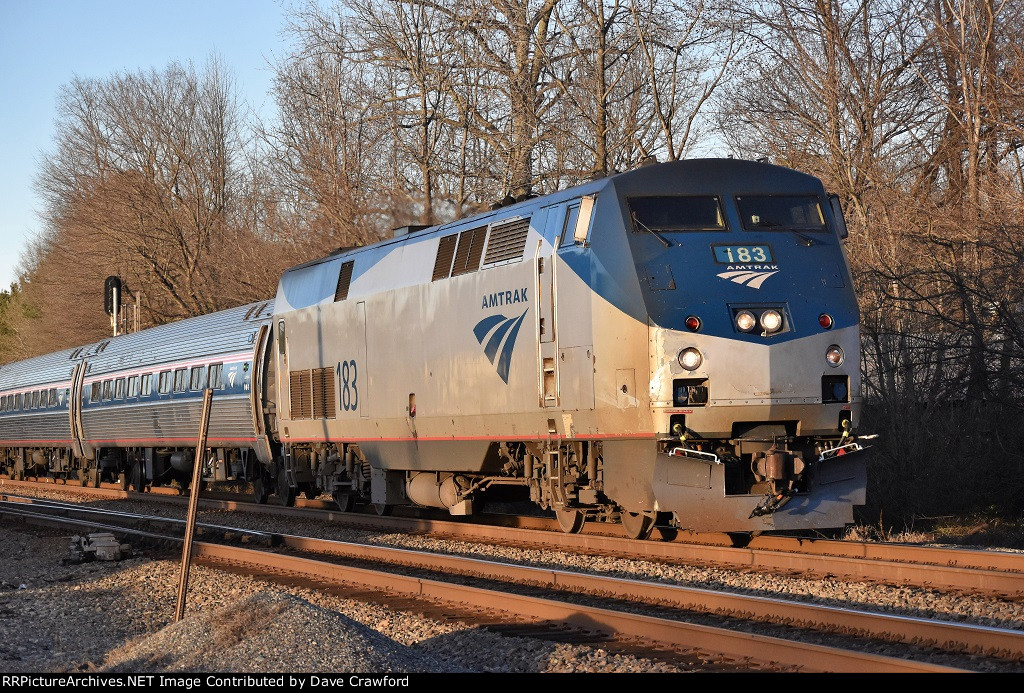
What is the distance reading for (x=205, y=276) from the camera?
48969 millimetres

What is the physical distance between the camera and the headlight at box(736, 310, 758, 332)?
436 inches

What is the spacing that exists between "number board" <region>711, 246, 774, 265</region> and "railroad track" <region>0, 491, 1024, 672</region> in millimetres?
3362

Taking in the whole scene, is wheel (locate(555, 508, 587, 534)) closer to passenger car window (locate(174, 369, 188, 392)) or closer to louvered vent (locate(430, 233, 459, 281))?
louvered vent (locate(430, 233, 459, 281))

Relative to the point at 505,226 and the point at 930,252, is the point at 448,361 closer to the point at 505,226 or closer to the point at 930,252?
the point at 505,226

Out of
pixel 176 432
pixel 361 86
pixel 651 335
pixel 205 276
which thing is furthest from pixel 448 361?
pixel 205 276

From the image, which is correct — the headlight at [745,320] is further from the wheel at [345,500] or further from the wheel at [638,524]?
the wheel at [345,500]

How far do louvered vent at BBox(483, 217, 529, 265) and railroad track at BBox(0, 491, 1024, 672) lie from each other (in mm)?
3426

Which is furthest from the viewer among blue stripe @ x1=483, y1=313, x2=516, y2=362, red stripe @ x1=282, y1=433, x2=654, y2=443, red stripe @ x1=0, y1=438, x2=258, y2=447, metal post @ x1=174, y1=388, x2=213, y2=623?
red stripe @ x1=0, y1=438, x2=258, y2=447

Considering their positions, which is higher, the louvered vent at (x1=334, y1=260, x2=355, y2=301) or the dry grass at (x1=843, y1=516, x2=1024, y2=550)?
the louvered vent at (x1=334, y1=260, x2=355, y2=301)

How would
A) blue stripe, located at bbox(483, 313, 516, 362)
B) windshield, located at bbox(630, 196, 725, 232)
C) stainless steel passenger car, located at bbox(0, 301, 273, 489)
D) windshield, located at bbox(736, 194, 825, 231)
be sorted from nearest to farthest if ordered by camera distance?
windshield, located at bbox(630, 196, 725, 232) < windshield, located at bbox(736, 194, 825, 231) < blue stripe, located at bbox(483, 313, 516, 362) < stainless steel passenger car, located at bbox(0, 301, 273, 489)

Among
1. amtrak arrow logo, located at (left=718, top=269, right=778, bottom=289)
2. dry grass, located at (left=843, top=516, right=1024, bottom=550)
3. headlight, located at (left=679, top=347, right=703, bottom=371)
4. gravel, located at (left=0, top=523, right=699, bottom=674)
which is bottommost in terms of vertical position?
gravel, located at (left=0, top=523, right=699, bottom=674)

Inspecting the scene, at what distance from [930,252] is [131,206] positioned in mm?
38849

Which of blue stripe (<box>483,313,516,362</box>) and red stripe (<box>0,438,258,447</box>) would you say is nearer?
blue stripe (<box>483,313,516,362</box>)

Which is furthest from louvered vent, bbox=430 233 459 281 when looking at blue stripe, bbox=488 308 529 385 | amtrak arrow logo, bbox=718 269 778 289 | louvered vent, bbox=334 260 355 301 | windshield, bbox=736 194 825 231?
amtrak arrow logo, bbox=718 269 778 289
